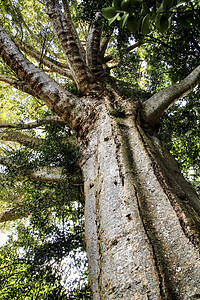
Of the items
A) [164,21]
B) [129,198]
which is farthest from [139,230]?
[164,21]

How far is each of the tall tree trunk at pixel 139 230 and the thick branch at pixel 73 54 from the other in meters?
2.20

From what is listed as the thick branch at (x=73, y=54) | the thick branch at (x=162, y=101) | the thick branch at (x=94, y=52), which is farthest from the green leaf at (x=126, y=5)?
the thick branch at (x=94, y=52)

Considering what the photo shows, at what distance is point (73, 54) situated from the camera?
463 cm

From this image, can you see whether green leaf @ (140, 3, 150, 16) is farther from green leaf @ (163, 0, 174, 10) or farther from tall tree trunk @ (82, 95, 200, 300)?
tall tree trunk @ (82, 95, 200, 300)

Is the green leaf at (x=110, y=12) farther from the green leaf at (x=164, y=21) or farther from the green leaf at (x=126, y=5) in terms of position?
the green leaf at (x=164, y=21)

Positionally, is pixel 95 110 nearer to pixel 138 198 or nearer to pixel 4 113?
pixel 138 198

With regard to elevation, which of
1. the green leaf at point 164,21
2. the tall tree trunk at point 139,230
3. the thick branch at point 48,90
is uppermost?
the thick branch at point 48,90

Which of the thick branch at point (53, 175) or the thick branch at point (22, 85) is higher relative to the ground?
the thick branch at point (22, 85)

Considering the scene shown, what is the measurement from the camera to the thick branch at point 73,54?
14.7 ft

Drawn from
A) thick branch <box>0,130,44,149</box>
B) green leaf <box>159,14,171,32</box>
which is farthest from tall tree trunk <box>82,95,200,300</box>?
thick branch <box>0,130,44,149</box>

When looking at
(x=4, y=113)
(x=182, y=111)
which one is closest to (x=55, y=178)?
(x=182, y=111)

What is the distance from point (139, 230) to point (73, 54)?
412 centimetres

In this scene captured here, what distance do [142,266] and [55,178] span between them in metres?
2.67

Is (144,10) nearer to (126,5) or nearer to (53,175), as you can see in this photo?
(126,5)
